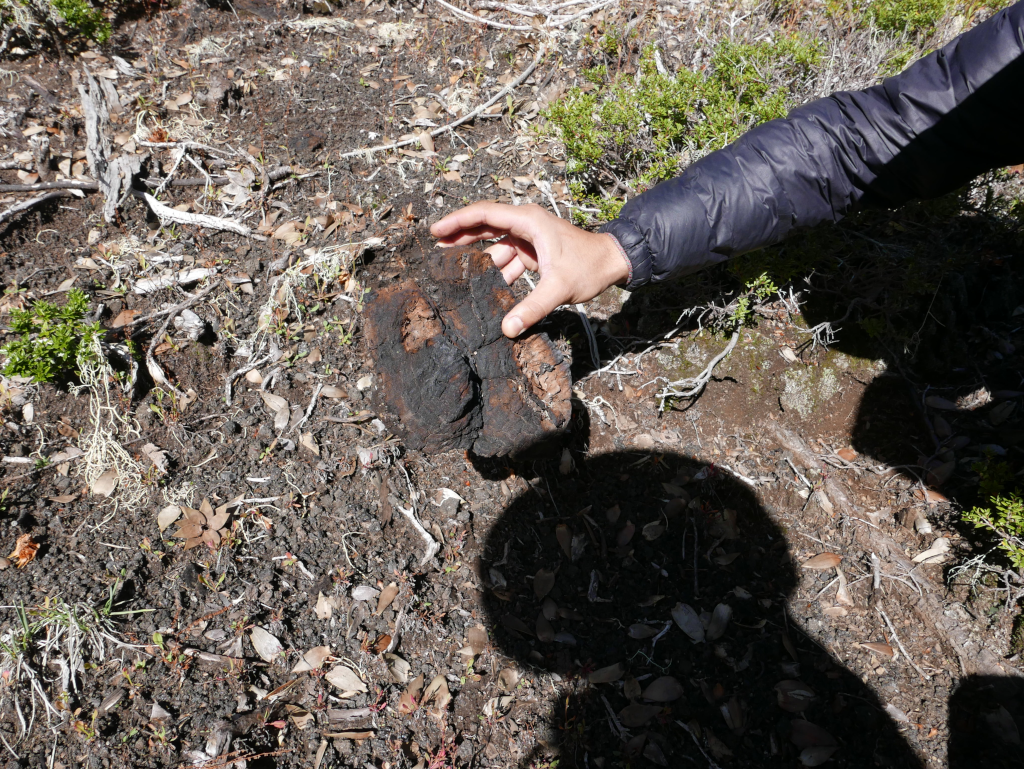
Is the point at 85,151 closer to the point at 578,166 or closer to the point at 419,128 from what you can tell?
the point at 419,128

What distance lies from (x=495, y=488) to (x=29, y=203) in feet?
10.2

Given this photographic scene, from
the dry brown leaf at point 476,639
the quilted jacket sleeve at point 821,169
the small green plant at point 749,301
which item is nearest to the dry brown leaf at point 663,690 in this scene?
the dry brown leaf at point 476,639

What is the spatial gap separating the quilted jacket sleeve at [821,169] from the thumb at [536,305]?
32 centimetres

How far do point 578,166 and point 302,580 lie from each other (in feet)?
7.80

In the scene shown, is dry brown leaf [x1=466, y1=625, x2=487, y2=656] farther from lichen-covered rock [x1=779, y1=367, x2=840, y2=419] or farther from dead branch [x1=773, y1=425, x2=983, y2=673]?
lichen-covered rock [x1=779, y1=367, x2=840, y2=419]

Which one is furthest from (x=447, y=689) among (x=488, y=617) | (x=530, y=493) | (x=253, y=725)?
(x=530, y=493)

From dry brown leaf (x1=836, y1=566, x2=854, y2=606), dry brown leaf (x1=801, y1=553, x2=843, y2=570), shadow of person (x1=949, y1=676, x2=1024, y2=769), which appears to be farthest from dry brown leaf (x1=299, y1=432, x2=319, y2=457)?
shadow of person (x1=949, y1=676, x2=1024, y2=769)

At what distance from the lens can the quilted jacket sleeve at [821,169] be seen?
1962 millimetres

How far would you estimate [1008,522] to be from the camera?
2.13 metres

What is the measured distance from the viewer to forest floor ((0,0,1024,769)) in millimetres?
1970

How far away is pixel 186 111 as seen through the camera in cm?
372

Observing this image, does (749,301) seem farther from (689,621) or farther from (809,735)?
(809,735)

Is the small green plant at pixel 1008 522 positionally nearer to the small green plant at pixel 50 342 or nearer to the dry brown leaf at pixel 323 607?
the dry brown leaf at pixel 323 607

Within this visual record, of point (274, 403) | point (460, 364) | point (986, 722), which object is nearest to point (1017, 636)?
point (986, 722)
